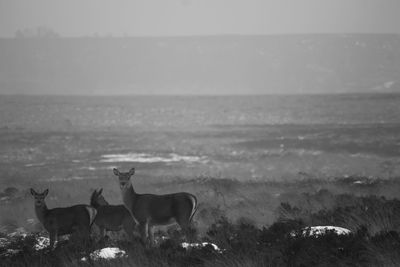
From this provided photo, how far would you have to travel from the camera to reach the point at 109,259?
35.0 ft

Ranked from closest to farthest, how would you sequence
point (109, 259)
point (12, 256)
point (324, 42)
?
point (109, 259) → point (12, 256) → point (324, 42)

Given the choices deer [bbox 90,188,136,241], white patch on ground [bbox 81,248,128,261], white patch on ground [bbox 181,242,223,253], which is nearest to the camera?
white patch on ground [bbox 81,248,128,261]

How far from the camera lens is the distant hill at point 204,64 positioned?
115562mm

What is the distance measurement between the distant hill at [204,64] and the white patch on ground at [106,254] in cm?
10041

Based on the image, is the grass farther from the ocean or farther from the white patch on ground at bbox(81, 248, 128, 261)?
the ocean

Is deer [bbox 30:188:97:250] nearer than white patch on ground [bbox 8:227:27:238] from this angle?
Yes

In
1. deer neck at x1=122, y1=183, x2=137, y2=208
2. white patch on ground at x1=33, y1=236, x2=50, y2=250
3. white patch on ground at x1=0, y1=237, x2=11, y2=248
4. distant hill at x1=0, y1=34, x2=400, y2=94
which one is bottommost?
white patch on ground at x1=0, y1=237, x2=11, y2=248

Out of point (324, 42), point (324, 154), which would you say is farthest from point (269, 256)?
point (324, 42)

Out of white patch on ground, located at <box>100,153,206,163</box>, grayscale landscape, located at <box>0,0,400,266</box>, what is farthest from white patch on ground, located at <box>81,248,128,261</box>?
white patch on ground, located at <box>100,153,206,163</box>

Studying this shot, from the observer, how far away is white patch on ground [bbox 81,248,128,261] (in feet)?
35.3

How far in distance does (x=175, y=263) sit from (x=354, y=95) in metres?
85.2

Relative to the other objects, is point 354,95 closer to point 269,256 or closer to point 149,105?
point 149,105

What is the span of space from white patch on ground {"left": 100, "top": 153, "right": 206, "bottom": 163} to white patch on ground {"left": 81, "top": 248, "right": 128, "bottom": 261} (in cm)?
A: 4145

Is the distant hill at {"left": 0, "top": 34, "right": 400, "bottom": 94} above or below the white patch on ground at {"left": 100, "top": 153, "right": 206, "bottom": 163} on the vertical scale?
above
